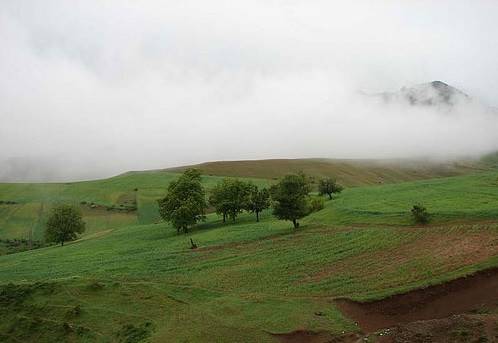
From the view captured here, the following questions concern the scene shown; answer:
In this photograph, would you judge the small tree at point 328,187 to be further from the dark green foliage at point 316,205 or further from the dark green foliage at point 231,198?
the dark green foliage at point 231,198

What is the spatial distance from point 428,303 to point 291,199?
27595mm

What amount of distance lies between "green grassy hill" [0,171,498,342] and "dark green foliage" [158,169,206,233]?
31.4 feet

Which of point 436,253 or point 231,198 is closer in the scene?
point 436,253

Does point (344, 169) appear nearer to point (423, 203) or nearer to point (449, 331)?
point (423, 203)

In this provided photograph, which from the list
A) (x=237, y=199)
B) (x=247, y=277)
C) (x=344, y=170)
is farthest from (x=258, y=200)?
(x=344, y=170)

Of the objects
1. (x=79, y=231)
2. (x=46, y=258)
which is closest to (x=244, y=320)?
(x=46, y=258)

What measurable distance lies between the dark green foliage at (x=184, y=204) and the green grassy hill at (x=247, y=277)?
31.4 ft

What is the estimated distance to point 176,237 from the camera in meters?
69.6

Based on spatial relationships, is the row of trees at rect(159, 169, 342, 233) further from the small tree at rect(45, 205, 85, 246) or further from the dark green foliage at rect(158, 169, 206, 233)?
the small tree at rect(45, 205, 85, 246)

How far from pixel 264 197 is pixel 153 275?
3483 cm

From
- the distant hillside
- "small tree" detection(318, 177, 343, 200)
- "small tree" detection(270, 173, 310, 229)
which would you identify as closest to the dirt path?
"small tree" detection(270, 173, 310, 229)

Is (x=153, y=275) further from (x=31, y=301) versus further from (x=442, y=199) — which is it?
(x=442, y=199)

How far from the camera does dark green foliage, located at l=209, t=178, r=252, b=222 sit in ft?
256

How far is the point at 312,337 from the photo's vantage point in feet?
106
